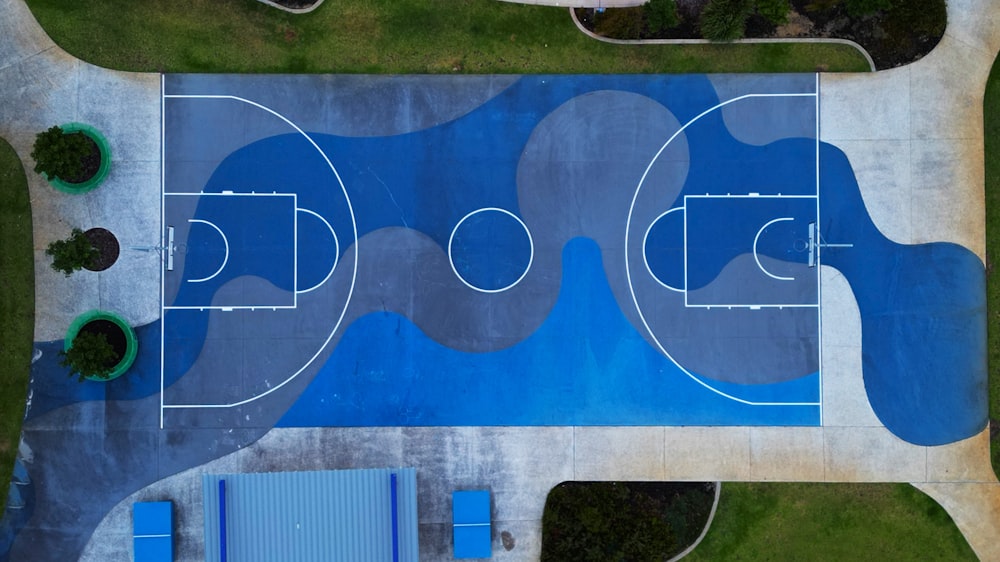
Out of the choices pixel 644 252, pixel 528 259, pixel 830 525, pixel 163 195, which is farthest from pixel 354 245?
pixel 830 525

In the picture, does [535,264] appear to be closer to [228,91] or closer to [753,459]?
[753,459]

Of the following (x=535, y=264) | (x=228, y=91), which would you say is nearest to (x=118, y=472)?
(x=228, y=91)

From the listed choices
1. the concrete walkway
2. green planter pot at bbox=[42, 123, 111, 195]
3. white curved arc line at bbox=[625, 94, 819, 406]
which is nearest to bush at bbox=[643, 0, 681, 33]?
white curved arc line at bbox=[625, 94, 819, 406]

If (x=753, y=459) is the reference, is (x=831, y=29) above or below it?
above

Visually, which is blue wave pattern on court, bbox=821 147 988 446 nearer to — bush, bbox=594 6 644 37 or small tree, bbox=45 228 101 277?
bush, bbox=594 6 644 37

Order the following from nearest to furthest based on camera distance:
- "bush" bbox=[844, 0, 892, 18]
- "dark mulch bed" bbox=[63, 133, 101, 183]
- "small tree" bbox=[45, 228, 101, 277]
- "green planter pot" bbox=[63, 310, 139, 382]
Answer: "small tree" bbox=[45, 228, 101, 277]
"green planter pot" bbox=[63, 310, 139, 382]
"bush" bbox=[844, 0, 892, 18]
"dark mulch bed" bbox=[63, 133, 101, 183]
